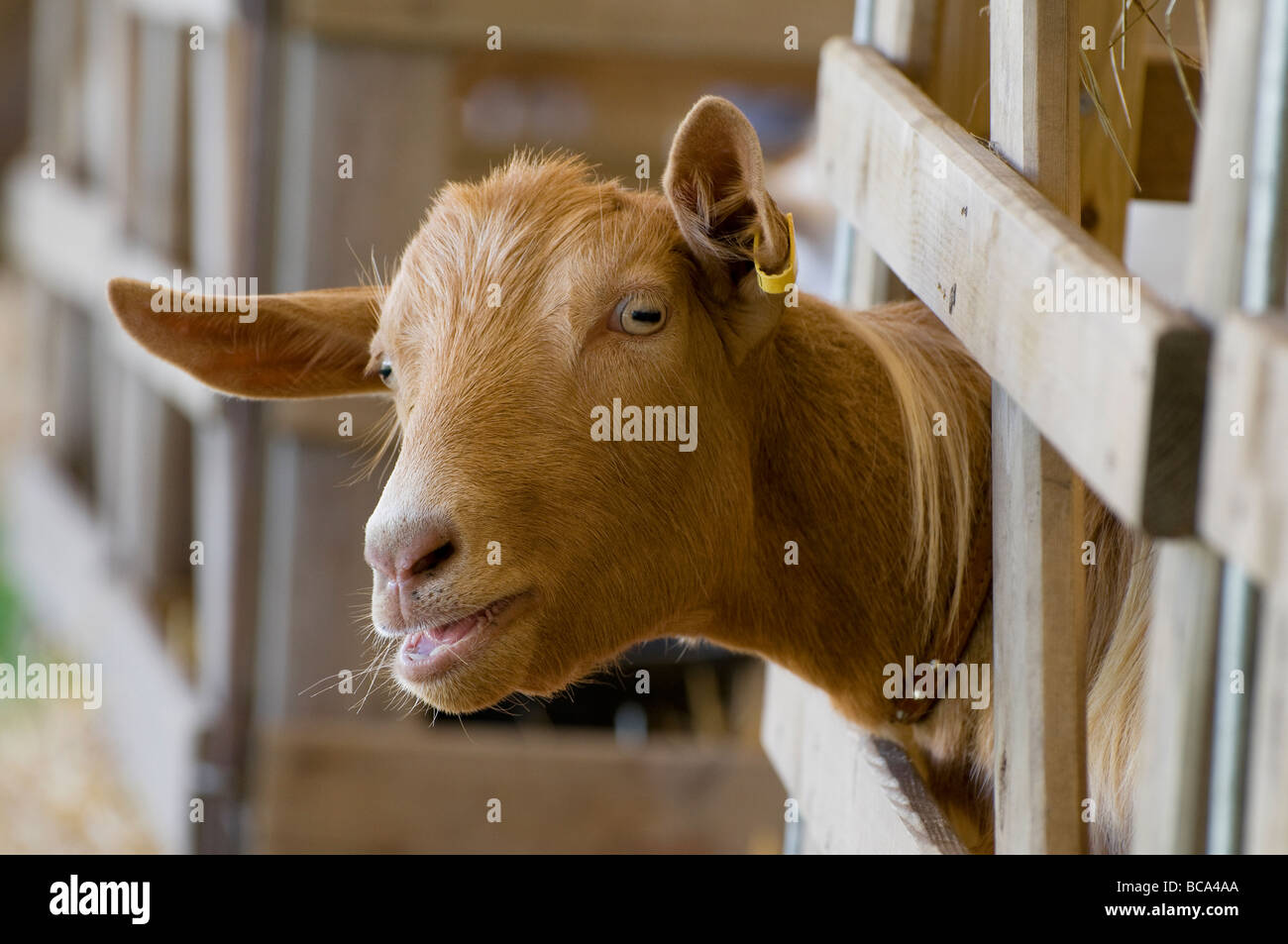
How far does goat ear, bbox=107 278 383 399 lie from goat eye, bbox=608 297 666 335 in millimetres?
476

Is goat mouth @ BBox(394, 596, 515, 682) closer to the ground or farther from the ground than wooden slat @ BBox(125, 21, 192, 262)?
closer to the ground

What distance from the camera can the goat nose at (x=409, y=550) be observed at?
5.57 feet

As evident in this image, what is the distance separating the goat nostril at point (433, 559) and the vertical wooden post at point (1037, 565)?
0.63 metres

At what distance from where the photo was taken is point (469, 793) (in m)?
4.39

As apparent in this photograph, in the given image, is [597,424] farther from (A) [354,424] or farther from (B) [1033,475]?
(A) [354,424]

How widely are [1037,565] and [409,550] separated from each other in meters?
0.71

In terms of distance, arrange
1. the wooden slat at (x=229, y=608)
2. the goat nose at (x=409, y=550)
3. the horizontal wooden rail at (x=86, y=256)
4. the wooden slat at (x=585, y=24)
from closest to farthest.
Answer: the goat nose at (x=409, y=550) → the wooden slat at (x=585, y=24) → the wooden slat at (x=229, y=608) → the horizontal wooden rail at (x=86, y=256)

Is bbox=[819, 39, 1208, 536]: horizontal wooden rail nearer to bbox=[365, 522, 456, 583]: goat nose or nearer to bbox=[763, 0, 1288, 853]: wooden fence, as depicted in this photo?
bbox=[763, 0, 1288, 853]: wooden fence

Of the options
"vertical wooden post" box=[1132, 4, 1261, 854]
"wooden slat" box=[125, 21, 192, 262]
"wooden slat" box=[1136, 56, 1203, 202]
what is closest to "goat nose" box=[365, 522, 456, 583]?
"vertical wooden post" box=[1132, 4, 1261, 854]

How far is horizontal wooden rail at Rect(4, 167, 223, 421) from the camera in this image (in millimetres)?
5074

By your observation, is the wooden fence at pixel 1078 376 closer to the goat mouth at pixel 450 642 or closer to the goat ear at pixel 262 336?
the goat mouth at pixel 450 642

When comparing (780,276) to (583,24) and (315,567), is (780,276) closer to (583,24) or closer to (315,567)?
(583,24)

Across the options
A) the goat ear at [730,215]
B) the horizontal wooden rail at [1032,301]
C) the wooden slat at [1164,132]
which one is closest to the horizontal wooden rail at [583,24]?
the wooden slat at [1164,132]

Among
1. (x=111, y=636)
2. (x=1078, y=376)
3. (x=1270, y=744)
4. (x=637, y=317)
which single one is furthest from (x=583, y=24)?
(x=111, y=636)
